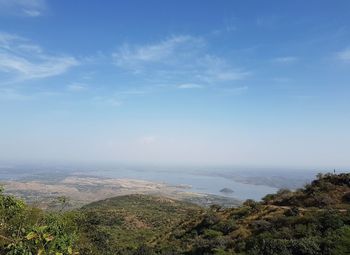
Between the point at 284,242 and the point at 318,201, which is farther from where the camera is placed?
the point at 318,201

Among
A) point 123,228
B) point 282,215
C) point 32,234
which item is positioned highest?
point 32,234

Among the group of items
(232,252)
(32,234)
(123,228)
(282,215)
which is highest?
(32,234)

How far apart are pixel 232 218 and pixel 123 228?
23078mm

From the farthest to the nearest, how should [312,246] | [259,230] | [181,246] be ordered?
[181,246] < [259,230] < [312,246]

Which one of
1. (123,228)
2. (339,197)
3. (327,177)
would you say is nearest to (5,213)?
(339,197)

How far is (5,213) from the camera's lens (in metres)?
21.7

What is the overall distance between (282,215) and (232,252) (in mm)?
7123

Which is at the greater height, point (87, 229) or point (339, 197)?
point (339, 197)

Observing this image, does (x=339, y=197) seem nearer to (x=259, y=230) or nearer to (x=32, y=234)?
(x=259, y=230)

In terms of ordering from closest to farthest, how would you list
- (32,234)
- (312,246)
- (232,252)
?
(32,234) → (312,246) → (232,252)

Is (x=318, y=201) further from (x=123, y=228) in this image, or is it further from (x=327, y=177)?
(x=123, y=228)

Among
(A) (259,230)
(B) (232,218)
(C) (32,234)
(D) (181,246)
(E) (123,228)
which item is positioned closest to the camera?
(C) (32,234)

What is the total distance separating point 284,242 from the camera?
2200cm

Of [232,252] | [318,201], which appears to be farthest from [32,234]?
[318,201]
